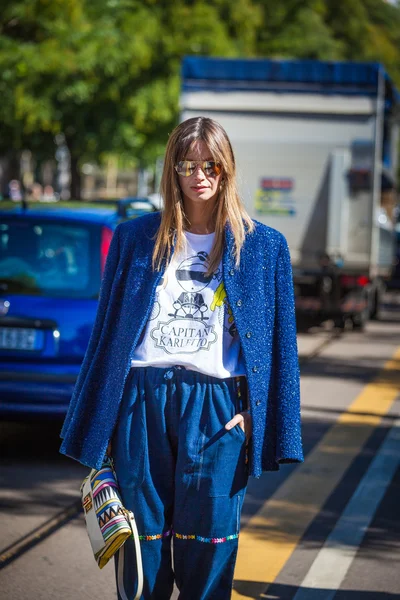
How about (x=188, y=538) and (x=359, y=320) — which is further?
(x=359, y=320)

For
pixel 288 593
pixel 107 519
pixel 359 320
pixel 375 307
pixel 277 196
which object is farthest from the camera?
pixel 375 307

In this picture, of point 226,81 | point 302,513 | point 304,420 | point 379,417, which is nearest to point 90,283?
point 302,513

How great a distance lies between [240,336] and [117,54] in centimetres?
1520

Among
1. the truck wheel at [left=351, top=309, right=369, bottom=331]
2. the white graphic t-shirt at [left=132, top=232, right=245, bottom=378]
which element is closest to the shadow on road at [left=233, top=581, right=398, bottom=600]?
the white graphic t-shirt at [left=132, top=232, right=245, bottom=378]

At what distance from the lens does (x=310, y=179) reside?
46.1 feet

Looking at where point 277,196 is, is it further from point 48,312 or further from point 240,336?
point 240,336

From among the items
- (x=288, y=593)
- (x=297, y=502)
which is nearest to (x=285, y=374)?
(x=288, y=593)

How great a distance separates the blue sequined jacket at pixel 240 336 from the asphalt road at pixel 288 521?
4.45 ft

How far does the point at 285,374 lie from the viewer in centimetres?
306

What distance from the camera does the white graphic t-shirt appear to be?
9.75 feet

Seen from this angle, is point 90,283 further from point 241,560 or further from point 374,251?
point 374,251

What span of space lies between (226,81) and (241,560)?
1000cm

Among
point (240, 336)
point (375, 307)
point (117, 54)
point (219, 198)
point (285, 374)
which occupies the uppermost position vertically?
point (117, 54)

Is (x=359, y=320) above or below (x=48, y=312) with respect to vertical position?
below
